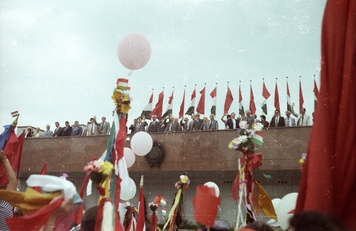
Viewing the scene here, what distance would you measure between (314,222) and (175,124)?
1360 cm

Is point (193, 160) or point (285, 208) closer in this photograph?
point (285, 208)

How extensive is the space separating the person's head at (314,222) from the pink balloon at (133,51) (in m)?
3.97

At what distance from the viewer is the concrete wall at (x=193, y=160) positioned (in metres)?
13.5

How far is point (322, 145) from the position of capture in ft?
6.40

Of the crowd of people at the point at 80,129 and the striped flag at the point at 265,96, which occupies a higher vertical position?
the striped flag at the point at 265,96

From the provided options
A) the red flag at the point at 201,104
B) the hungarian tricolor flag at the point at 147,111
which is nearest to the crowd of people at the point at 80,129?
the hungarian tricolor flag at the point at 147,111

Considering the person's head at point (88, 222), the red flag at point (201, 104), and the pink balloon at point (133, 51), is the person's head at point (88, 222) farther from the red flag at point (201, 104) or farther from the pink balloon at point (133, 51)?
the red flag at point (201, 104)

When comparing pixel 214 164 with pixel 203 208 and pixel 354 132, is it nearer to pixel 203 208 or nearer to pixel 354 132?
pixel 203 208

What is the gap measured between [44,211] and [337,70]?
153cm

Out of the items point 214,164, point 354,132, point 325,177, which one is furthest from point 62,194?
point 214,164

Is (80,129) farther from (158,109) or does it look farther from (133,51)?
(133,51)

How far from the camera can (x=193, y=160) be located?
14633 millimetres

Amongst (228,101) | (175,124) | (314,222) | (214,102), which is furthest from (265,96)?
(314,222)

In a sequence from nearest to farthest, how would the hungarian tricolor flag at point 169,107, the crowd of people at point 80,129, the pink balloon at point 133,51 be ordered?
the pink balloon at point 133,51 < the hungarian tricolor flag at point 169,107 < the crowd of people at point 80,129
